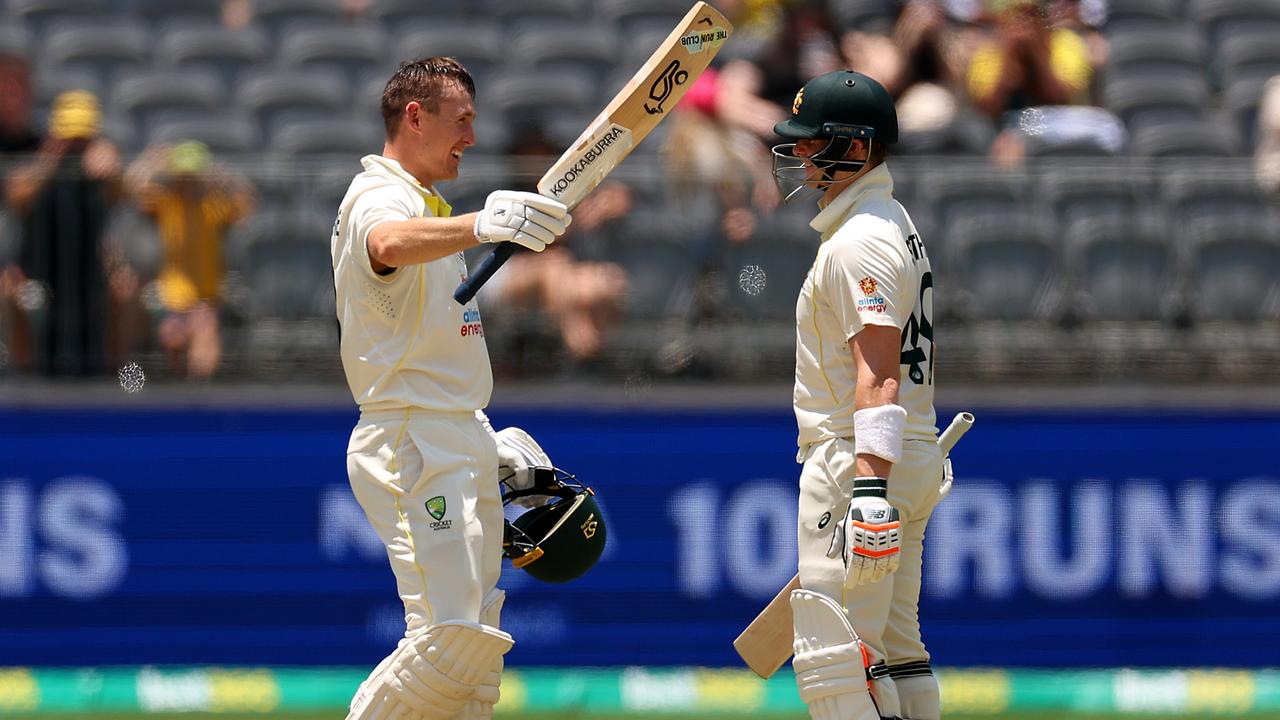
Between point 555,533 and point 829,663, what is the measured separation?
1163 mm

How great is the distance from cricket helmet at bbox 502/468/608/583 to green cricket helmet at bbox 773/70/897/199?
4.73ft

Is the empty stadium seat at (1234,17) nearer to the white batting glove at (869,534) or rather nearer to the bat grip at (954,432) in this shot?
the bat grip at (954,432)

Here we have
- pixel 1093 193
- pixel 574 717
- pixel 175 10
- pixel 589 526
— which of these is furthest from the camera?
pixel 175 10

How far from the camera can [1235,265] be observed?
10797 millimetres

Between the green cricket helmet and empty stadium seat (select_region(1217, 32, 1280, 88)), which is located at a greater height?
empty stadium seat (select_region(1217, 32, 1280, 88))

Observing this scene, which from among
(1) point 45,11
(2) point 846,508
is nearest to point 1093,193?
(2) point 846,508

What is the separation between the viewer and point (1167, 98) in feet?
42.4

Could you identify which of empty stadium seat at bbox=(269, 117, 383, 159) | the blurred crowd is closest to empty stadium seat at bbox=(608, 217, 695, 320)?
the blurred crowd

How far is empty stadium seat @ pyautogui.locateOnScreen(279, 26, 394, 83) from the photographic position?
13.3 metres

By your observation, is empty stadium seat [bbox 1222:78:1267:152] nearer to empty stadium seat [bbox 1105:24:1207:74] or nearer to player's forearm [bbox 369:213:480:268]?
empty stadium seat [bbox 1105:24:1207:74]

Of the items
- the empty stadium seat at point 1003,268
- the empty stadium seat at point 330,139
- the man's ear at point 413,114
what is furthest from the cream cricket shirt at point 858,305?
the empty stadium seat at point 330,139

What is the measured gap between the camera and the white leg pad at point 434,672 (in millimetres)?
5957

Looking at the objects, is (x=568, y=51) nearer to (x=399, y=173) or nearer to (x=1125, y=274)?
(x=1125, y=274)

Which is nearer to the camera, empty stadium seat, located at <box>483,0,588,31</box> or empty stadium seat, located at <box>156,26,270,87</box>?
empty stadium seat, located at <box>156,26,270,87</box>
